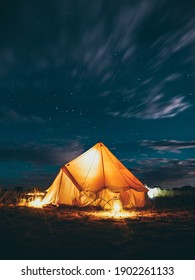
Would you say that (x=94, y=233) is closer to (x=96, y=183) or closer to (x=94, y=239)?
(x=94, y=239)

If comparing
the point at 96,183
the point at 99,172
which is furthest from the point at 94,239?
the point at 99,172

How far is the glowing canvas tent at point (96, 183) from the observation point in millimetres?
14234

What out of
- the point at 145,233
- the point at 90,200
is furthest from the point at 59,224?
the point at 90,200

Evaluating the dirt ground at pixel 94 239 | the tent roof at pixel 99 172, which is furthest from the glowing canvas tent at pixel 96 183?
the dirt ground at pixel 94 239

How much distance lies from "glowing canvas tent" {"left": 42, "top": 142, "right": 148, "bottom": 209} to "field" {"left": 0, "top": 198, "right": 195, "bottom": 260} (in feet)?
15.9

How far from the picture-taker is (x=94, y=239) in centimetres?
660

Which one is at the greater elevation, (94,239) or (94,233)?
(94,233)

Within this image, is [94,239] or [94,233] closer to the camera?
[94,239]

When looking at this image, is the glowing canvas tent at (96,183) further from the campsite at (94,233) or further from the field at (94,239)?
→ the field at (94,239)

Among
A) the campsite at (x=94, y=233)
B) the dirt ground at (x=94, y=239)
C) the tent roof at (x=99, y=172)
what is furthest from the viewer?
the tent roof at (x=99, y=172)

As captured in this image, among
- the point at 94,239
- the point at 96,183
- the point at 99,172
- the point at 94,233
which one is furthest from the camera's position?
the point at 99,172

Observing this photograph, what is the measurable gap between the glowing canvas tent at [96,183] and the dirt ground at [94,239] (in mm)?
4838
